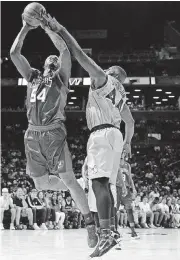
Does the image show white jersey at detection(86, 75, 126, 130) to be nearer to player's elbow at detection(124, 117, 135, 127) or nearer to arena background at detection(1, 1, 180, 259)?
player's elbow at detection(124, 117, 135, 127)

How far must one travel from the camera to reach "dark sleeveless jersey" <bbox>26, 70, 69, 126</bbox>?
4.35 meters

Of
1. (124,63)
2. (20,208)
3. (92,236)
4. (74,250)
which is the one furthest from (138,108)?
(92,236)

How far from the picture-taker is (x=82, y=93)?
30.3m

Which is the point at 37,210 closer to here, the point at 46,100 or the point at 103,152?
the point at 46,100

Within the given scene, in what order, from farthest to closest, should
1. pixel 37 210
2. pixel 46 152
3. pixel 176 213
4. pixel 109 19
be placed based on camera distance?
pixel 109 19, pixel 176 213, pixel 37 210, pixel 46 152

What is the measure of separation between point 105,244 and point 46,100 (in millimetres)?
1492

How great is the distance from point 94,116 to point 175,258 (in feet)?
5.28

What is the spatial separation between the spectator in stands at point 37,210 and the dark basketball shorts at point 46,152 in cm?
745

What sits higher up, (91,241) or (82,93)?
(82,93)

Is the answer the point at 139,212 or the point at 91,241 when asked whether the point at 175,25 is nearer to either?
the point at 139,212

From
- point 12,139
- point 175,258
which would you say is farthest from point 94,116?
point 12,139

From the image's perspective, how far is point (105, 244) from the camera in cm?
368

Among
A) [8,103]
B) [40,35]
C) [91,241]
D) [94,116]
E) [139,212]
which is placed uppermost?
[40,35]

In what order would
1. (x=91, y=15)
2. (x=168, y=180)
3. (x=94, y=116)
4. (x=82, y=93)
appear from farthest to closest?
(x=82, y=93) → (x=91, y=15) → (x=168, y=180) → (x=94, y=116)
